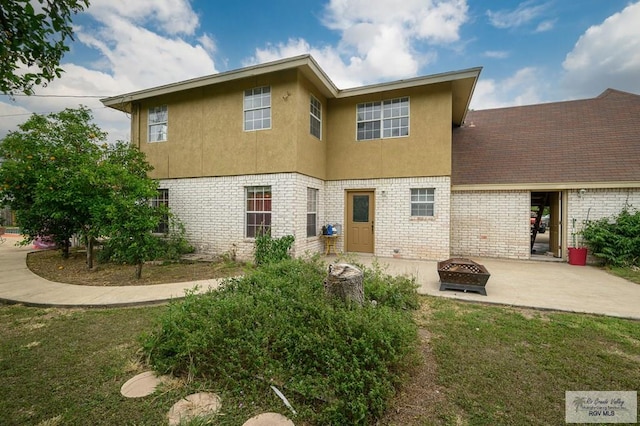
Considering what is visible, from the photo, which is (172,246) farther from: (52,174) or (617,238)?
(617,238)

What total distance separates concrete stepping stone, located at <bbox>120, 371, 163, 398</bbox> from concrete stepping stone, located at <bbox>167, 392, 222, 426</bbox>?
36 centimetres

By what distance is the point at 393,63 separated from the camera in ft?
37.8

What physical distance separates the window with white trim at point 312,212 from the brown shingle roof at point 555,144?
4.80 m

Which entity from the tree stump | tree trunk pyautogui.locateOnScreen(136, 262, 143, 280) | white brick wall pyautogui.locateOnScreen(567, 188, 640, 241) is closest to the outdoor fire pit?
the tree stump

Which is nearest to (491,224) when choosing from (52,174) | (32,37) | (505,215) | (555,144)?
(505,215)

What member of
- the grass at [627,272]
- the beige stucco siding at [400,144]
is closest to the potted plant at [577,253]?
the grass at [627,272]

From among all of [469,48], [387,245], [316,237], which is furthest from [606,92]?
[316,237]

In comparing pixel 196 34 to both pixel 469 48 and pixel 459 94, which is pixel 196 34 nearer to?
pixel 459 94

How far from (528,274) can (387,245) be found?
12.1ft

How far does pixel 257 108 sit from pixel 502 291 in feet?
24.9

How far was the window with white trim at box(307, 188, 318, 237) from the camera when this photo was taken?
8.52 m

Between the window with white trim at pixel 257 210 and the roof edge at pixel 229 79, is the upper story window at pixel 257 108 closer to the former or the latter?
the roof edge at pixel 229 79

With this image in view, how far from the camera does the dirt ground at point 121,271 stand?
232 inches

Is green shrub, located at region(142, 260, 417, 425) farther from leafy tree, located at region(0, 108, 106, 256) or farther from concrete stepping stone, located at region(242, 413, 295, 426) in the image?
leafy tree, located at region(0, 108, 106, 256)
